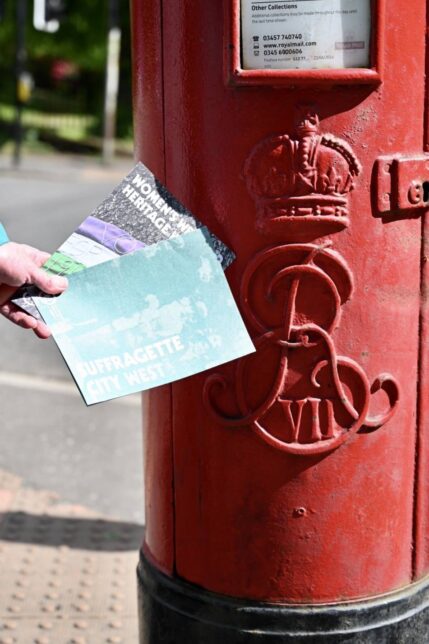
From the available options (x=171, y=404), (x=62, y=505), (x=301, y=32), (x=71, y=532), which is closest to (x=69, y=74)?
(x=62, y=505)

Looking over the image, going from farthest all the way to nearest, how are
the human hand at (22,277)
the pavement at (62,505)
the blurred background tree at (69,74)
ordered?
the blurred background tree at (69,74) < the pavement at (62,505) < the human hand at (22,277)

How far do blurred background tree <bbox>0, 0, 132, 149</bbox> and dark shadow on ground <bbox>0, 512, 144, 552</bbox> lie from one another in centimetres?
1932

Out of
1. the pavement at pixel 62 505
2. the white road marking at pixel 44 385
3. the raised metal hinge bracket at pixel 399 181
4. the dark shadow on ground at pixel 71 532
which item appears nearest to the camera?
the raised metal hinge bracket at pixel 399 181

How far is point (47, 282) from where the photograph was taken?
1.85m

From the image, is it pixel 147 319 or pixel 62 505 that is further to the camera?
pixel 62 505

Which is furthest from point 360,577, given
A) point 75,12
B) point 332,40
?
point 75,12

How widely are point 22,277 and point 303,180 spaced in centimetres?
59

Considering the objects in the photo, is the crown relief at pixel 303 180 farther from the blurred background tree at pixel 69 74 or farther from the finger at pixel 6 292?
the blurred background tree at pixel 69 74

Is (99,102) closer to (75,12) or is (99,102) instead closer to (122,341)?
(75,12)

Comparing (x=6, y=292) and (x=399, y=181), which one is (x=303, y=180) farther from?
(x=6, y=292)

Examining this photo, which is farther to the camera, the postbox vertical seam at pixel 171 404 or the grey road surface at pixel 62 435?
the grey road surface at pixel 62 435

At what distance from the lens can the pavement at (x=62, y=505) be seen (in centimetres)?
295

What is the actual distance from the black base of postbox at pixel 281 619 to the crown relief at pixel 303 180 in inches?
33.9

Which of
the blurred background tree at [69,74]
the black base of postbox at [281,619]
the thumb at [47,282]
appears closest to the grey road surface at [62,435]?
the black base of postbox at [281,619]
